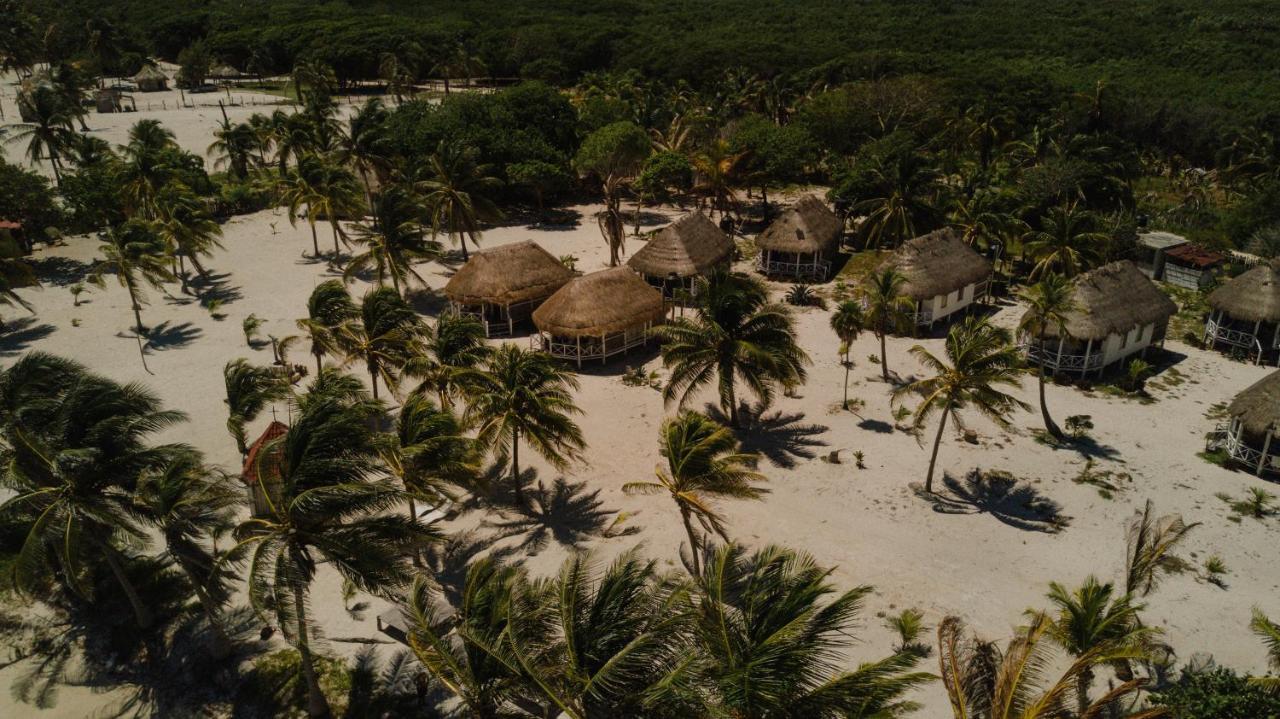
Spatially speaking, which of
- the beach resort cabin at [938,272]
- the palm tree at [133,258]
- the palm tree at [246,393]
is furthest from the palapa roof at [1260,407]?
the palm tree at [133,258]

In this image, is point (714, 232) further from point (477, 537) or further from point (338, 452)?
point (338, 452)

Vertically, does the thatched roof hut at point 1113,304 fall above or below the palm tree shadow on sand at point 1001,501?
Result: above

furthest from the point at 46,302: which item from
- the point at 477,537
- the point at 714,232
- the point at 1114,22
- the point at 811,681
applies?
the point at 1114,22

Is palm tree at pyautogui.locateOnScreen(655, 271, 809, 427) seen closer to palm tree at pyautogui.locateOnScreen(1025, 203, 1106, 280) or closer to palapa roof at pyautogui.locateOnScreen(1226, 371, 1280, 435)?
palapa roof at pyautogui.locateOnScreen(1226, 371, 1280, 435)

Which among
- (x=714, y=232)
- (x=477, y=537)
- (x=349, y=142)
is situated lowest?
(x=477, y=537)

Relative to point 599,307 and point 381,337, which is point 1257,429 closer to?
point 599,307

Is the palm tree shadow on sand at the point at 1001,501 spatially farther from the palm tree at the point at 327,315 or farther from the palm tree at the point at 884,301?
the palm tree at the point at 327,315

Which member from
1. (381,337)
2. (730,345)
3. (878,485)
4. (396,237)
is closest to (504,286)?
(396,237)

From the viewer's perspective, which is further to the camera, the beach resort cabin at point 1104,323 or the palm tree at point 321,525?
the beach resort cabin at point 1104,323
